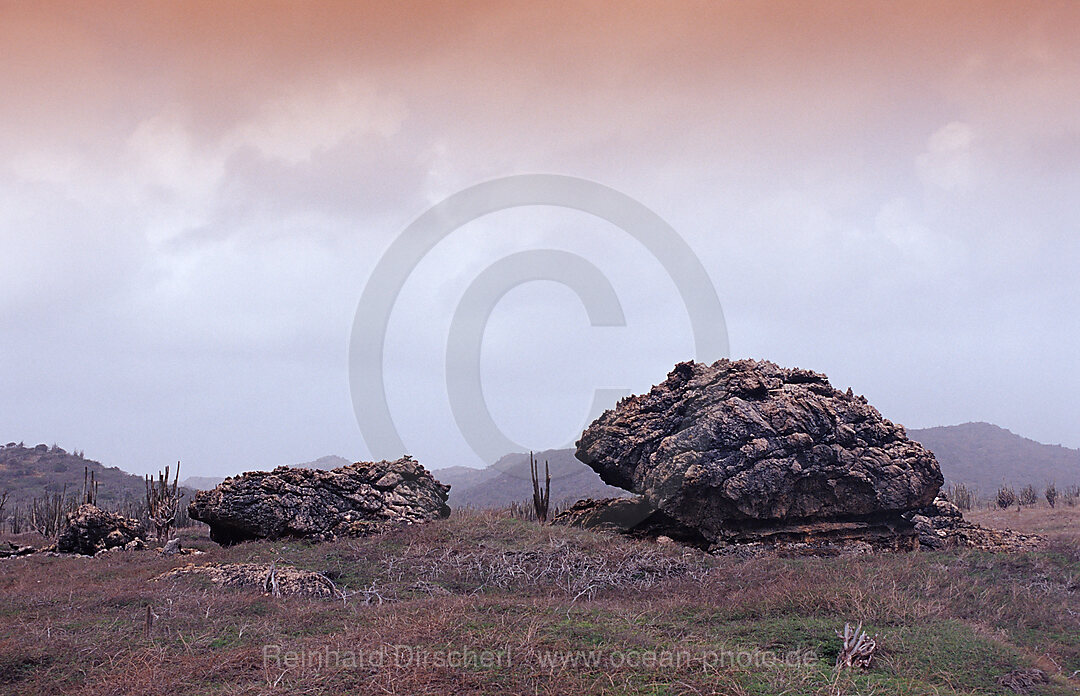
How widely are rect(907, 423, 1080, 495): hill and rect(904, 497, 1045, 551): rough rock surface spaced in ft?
216

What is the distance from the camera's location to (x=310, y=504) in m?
21.8

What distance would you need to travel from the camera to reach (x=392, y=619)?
9.85m

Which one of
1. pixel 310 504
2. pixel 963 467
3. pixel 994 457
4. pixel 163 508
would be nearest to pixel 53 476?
pixel 163 508

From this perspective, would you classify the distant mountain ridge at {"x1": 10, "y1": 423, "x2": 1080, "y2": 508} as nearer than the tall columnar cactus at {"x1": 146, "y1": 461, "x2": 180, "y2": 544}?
No

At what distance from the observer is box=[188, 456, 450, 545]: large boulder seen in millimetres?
21000

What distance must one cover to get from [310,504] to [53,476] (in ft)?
188

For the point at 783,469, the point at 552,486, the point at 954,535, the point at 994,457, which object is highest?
the point at 783,469

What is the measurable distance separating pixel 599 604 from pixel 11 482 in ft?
224

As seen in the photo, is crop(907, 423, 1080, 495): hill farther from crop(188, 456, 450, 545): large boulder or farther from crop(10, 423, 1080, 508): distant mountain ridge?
crop(188, 456, 450, 545): large boulder

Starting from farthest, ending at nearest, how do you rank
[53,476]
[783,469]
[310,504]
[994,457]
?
[994,457], [53,476], [310,504], [783,469]

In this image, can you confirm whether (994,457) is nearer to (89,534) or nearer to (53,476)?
(89,534)

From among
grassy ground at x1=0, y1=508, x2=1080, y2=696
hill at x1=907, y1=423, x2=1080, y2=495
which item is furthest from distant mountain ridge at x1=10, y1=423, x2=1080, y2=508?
grassy ground at x1=0, y1=508, x2=1080, y2=696

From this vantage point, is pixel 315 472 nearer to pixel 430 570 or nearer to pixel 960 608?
pixel 430 570


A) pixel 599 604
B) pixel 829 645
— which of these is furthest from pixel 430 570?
pixel 829 645
